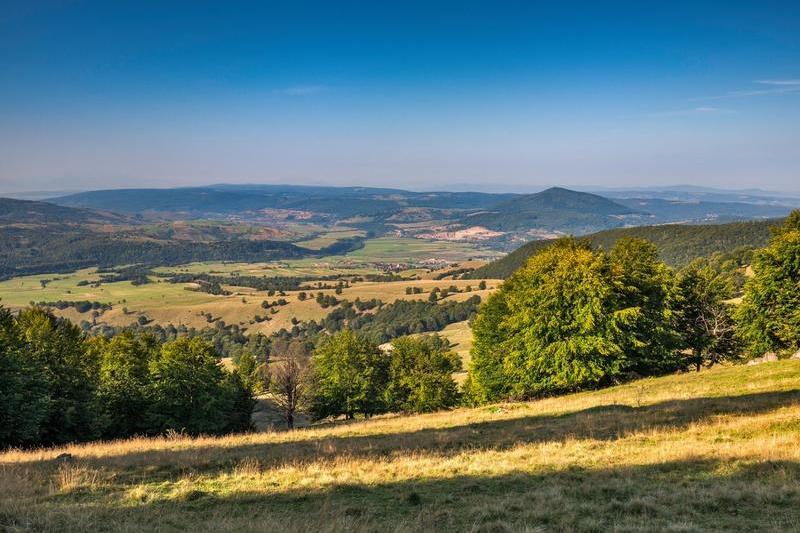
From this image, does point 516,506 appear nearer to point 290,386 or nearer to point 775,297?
point 775,297

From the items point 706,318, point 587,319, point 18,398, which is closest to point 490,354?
point 587,319

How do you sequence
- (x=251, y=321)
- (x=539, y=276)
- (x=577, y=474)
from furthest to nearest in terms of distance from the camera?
(x=251, y=321) → (x=539, y=276) → (x=577, y=474)

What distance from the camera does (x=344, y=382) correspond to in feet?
204

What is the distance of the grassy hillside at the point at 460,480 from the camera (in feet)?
32.2

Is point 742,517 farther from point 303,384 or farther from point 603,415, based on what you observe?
point 303,384

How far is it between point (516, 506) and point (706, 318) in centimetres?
5240

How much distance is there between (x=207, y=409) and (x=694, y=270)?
174 ft

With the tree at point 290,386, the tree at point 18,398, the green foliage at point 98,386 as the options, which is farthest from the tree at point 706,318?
the tree at point 18,398

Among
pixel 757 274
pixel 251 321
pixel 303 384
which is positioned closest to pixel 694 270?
pixel 757 274

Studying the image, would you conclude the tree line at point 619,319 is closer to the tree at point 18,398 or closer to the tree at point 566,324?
the tree at point 566,324

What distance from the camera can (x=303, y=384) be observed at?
60188mm

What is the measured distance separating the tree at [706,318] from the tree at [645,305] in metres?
4.41

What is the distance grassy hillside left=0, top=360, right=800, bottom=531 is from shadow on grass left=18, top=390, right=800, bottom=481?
0.37 ft

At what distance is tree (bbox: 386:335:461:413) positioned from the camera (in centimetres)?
6369
